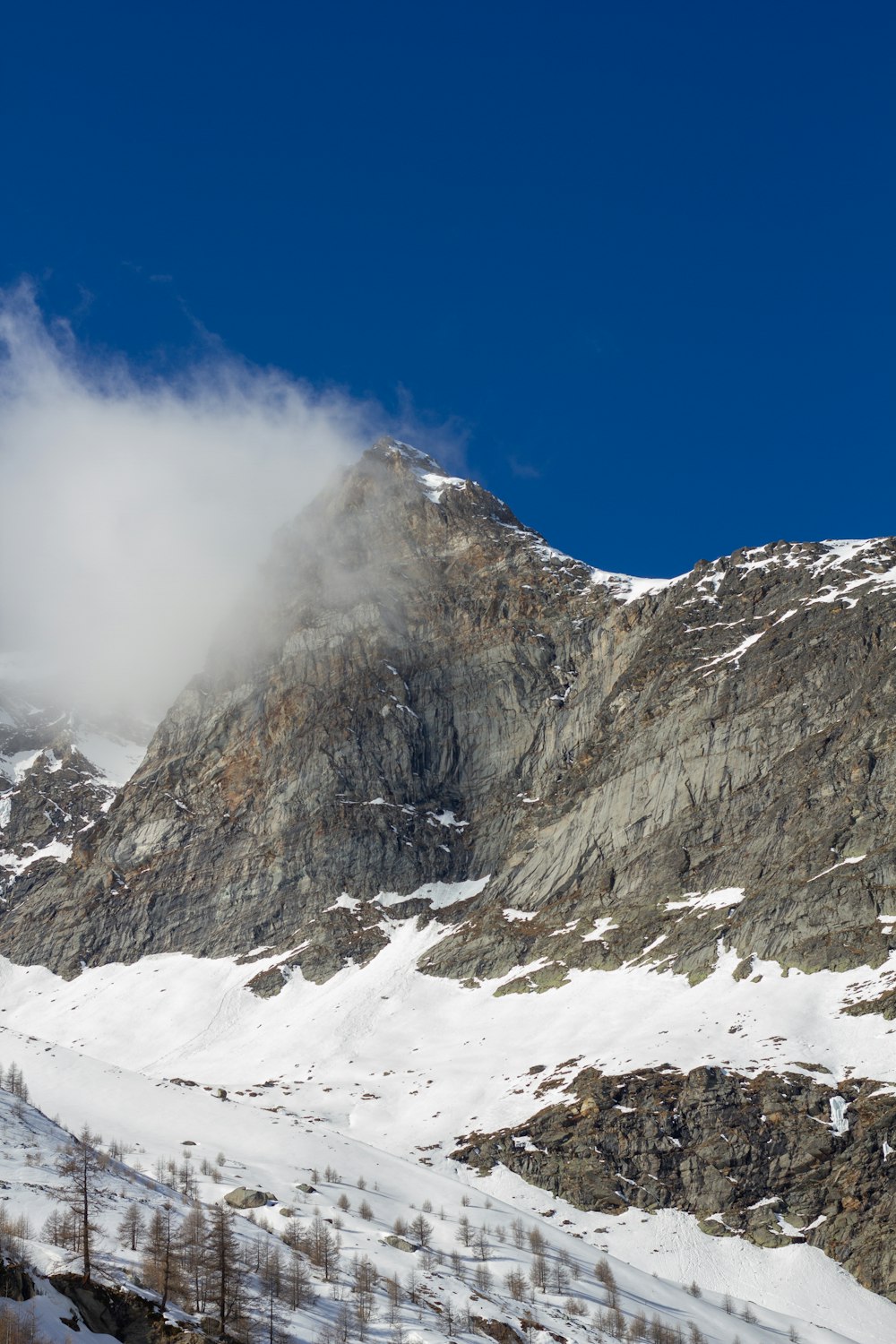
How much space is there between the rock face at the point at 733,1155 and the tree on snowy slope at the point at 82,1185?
52.0 meters

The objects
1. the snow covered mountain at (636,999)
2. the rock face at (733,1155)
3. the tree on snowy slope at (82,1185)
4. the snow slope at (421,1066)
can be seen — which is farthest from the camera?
the snow covered mountain at (636,999)

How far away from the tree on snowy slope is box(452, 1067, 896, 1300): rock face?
52.0 meters

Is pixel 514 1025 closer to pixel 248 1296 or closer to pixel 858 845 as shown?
pixel 858 845

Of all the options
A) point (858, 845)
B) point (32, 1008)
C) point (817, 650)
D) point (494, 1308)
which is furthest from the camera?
point (32, 1008)

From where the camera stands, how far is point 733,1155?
105 metres

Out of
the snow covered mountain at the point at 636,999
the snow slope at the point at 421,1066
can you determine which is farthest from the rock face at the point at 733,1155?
the snow slope at the point at 421,1066

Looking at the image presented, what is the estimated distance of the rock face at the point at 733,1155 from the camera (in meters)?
96.4

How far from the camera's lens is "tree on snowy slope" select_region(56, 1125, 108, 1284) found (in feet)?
158

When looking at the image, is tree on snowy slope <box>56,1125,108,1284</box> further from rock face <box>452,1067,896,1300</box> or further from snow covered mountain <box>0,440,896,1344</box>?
rock face <box>452,1067,896,1300</box>

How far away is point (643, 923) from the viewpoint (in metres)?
156

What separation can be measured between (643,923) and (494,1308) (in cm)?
9227

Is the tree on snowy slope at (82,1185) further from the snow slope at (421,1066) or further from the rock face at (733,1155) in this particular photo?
the rock face at (733,1155)

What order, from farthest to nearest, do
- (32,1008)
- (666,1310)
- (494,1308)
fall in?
(32,1008) → (666,1310) → (494,1308)

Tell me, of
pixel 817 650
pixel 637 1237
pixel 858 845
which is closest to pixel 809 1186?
pixel 637 1237
